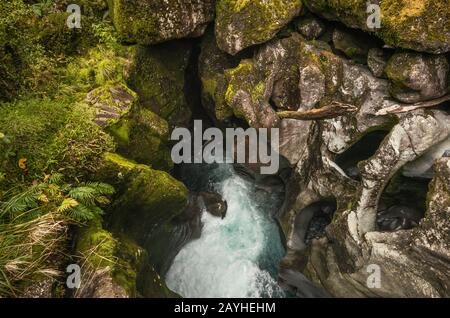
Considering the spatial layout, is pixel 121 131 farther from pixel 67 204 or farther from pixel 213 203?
pixel 213 203

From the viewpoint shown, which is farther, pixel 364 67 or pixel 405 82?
pixel 364 67

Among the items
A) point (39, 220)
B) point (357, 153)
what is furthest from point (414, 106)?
point (39, 220)

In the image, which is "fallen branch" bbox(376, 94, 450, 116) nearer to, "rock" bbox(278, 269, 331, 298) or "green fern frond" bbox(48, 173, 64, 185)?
"rock" bbox(278, 269, 331, 298)

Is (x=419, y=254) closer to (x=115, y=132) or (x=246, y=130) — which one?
(x=246, y=130)

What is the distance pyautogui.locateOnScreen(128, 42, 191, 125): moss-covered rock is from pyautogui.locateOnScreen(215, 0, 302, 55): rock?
2.18 m

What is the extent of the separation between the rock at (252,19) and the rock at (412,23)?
1.39m

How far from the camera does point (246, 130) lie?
9.52 meters

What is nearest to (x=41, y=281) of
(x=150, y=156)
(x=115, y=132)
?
(x=115, y=132)

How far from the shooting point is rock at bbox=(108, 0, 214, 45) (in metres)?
8.40

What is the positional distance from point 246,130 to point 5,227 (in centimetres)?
601

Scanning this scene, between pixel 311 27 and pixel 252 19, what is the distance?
1.58m

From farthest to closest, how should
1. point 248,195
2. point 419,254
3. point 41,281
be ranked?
1. point 248,195
2. point 419,254
3. point 41,281

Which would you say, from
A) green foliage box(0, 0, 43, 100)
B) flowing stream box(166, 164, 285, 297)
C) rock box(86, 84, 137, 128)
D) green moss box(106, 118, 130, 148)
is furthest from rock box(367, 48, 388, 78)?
green foliage box(0, 0, 43, 100)

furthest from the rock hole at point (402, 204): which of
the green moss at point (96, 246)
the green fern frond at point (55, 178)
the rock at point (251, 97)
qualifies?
the green fern frond at point (55, 178)
